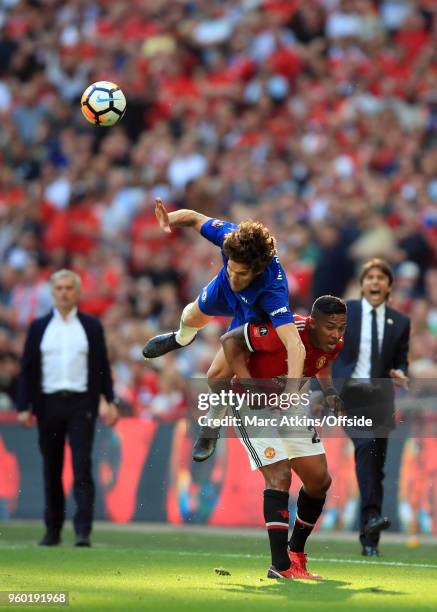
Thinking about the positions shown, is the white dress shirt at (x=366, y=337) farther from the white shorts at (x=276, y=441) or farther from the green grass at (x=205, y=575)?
the white shorts at (x=276, y=441)

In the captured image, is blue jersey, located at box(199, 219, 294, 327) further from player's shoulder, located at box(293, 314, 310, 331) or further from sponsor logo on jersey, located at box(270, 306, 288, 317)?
player's shoulder, located at box(293, 314, 310, 331)

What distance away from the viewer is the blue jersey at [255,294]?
932cm

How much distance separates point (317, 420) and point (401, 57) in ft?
39.3

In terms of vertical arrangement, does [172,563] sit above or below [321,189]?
below

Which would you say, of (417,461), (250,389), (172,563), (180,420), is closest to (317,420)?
(250,389)

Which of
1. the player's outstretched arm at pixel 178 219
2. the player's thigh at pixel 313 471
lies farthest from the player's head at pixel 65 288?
the player's thigh at pixel 313 471

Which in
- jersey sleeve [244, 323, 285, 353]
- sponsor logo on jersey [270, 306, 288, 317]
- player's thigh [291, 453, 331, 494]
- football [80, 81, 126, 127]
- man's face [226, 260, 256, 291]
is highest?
football [80, 81, 126, 127]

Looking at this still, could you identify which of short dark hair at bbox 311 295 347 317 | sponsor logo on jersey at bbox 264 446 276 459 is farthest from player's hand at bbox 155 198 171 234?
sponsor logo on jersey at bbox 264 446 276 459

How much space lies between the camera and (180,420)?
49.7 feet

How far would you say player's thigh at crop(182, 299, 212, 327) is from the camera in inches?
418

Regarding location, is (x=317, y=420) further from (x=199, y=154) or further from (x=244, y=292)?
(x=199, y=154)

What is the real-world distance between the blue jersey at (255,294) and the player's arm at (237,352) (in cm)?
20

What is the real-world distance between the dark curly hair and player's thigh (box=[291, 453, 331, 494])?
4.30 ft

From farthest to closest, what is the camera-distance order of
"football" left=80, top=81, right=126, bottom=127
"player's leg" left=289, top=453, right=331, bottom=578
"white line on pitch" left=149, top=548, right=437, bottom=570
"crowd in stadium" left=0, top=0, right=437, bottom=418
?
1. "crowd in stadium" left=0, top=0, right=437, bottom=418
2. "football" left=80, top=81, right=126, bottom=127
3. "white line on pitch" left=149, top=548, right=437, bottom=570
4. "player's leg" left=289, top=453, right=331, bottom=578
